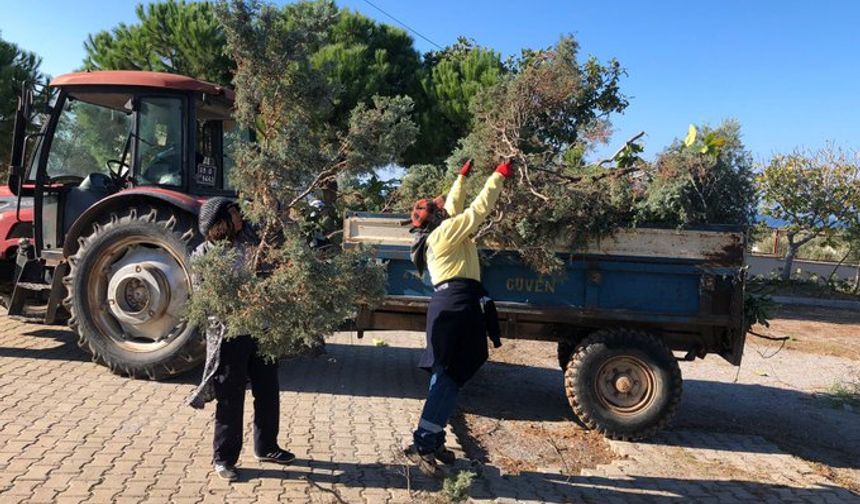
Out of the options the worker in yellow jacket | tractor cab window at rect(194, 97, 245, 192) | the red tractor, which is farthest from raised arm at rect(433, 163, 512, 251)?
tractor cab window at rect(194, 97, 245, 192)

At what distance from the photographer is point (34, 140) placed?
6.25 m

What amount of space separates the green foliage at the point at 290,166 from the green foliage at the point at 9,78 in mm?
12937

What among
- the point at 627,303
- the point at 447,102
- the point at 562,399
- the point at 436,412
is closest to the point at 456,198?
the point at 436,412

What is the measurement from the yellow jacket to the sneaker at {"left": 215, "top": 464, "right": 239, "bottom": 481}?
1634mm

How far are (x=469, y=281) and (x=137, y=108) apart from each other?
12.4 feet

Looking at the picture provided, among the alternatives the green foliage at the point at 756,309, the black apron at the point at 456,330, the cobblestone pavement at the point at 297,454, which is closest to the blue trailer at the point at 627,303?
the green foliage at the point at 756,309

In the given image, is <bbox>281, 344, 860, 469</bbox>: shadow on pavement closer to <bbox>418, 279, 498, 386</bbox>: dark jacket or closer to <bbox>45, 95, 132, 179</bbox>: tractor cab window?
<bbox>418, 279, 498, 386</bbox>: dark jacket

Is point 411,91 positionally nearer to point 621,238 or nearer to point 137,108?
point 137,108

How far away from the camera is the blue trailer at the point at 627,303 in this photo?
4961mm

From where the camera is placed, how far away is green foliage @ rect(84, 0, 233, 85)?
11641 mm

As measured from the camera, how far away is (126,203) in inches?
230

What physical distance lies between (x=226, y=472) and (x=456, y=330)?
156 cm

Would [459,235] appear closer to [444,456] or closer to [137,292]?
[444,456]

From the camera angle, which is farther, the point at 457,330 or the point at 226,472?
the point at 457,330
